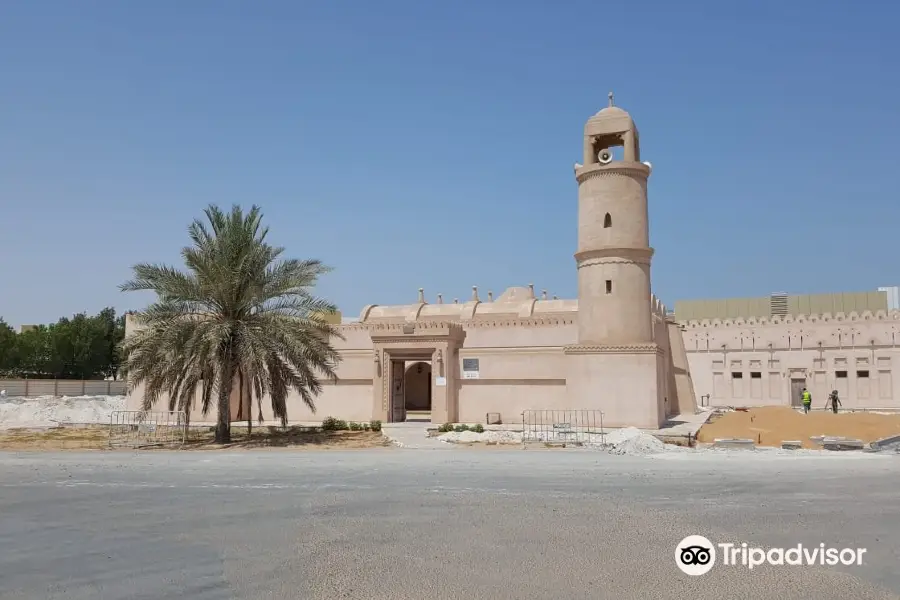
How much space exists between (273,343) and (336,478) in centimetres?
797

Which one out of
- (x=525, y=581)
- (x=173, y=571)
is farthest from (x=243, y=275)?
(x=525, y=581)

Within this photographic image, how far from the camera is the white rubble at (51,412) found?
29.7 meters

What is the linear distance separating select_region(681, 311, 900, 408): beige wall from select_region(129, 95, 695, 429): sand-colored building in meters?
11.8

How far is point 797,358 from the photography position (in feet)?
127

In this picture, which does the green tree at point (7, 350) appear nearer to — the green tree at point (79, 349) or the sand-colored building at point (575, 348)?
the green tree at point (79, 349)

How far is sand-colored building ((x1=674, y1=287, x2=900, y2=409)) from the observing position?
36.5 meters

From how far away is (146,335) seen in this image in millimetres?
19453

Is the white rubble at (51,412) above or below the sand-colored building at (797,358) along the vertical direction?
below

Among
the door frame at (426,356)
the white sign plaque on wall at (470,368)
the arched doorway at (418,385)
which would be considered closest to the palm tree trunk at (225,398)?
the door frame at (426,356)

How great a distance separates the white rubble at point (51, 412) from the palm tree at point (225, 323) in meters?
11.8

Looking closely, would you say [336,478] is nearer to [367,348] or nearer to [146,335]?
[146,335]

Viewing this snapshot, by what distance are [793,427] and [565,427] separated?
25.6 ft

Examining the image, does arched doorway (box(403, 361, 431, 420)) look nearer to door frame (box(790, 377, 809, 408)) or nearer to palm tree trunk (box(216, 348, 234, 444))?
palm tree trunk (box(216, 348, 234, 444))

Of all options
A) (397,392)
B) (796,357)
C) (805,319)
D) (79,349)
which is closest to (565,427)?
(397,392)
